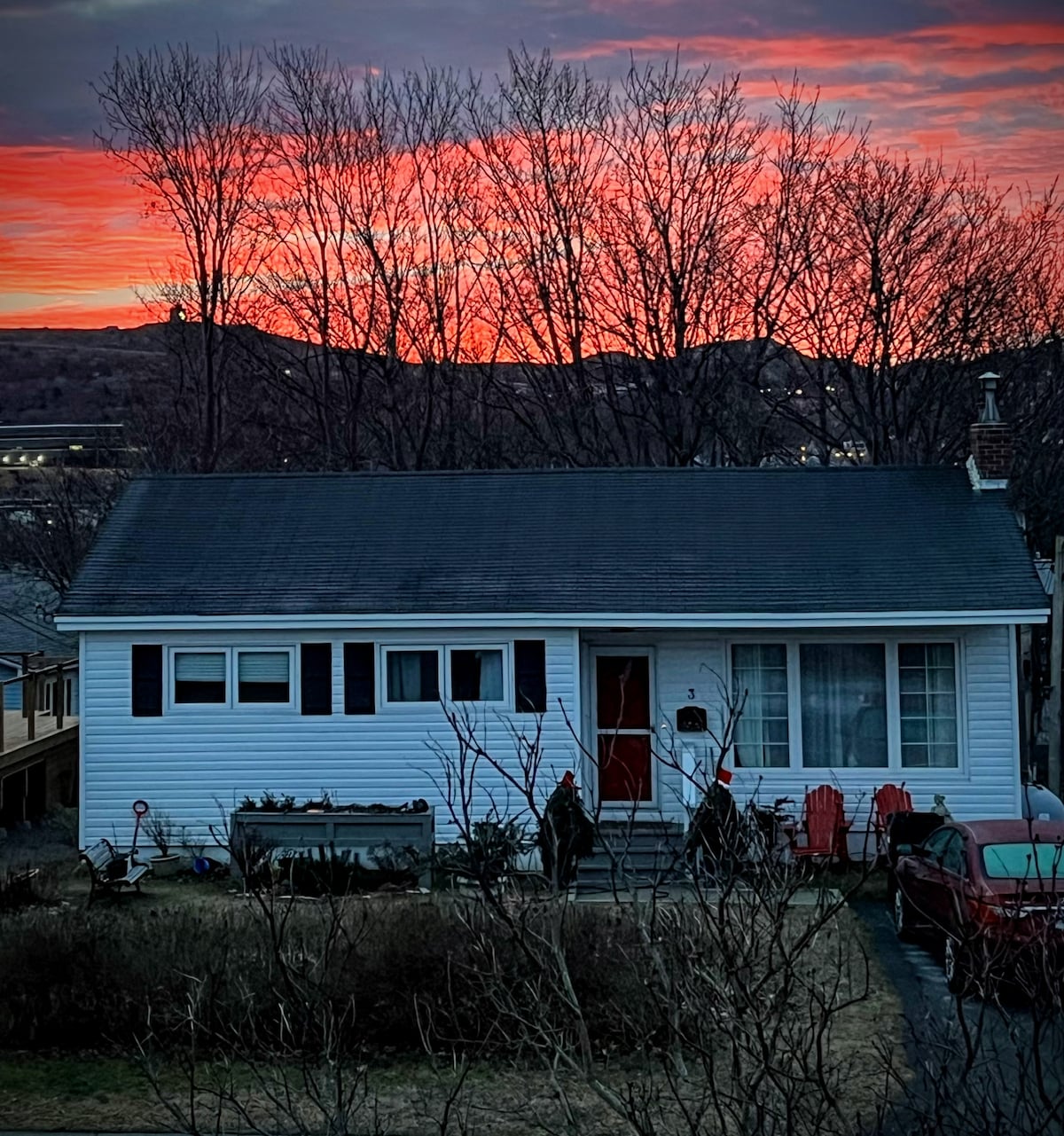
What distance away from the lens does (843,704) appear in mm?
18812

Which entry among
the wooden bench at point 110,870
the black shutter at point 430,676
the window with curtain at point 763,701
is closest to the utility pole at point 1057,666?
the window with curtain at point 763,701

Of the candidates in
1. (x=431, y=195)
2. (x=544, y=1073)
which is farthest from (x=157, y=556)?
(x=431, y=195)

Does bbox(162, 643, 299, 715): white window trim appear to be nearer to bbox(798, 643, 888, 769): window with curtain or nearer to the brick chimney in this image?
bbox(798, 643, 888, 769): window with curtain

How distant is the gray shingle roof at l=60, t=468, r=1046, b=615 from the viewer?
18.4m

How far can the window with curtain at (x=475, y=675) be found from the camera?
18.5 metres

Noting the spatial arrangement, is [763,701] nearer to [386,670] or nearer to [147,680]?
[386,670]

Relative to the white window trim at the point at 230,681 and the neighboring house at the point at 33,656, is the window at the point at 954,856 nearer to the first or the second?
the white window trim at the point at 230,681

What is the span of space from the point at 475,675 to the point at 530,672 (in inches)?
28.0

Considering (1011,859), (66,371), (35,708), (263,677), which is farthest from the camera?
(66,371)

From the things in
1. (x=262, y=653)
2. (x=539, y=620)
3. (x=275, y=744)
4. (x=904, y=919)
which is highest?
(x=539, y=620)

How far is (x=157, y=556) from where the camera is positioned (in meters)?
19.6

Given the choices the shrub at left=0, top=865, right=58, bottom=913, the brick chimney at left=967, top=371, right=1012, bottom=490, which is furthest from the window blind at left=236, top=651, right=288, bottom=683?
the brick chimney at left=967, top=371, right=1012, bottom=490

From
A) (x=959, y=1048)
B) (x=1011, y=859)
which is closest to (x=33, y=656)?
(x=1011, y=859)

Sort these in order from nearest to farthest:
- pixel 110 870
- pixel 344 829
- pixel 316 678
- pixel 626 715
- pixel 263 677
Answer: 1. pixel 110 870
2. pixel 344 829
3. pixel 316 678
4. pixel 263 677
5. pixel 626 715
